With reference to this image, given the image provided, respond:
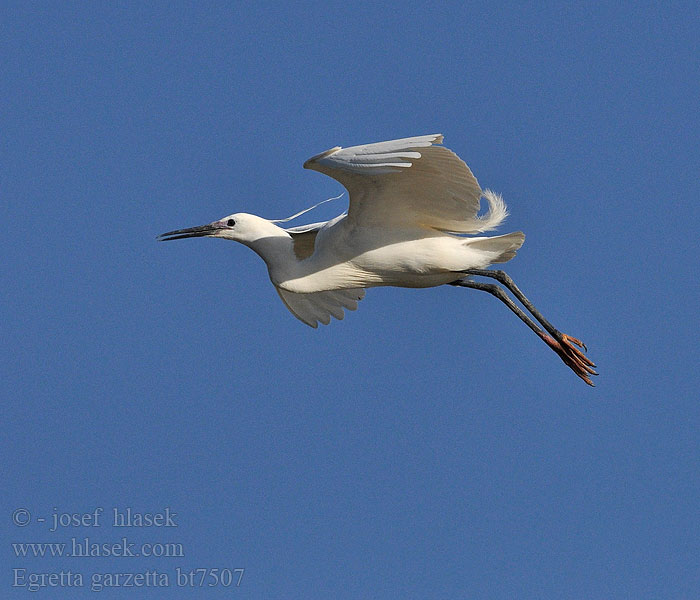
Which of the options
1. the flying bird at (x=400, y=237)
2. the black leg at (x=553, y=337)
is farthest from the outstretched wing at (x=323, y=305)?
the black leg at (x=553, y=337)

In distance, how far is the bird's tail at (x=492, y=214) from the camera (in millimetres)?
13398

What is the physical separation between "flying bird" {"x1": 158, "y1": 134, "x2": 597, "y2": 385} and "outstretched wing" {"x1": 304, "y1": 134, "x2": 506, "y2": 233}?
0.01m

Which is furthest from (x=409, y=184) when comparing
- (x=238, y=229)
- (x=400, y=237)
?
(x=238, y=229)

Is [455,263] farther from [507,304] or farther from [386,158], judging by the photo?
[386,158]

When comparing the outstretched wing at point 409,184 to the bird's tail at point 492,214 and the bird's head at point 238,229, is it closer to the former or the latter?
the bird's tail at point 492,214

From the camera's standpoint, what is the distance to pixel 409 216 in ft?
43.7

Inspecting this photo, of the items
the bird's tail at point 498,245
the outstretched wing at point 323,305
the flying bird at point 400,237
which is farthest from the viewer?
the outstretched wing at point 323,305

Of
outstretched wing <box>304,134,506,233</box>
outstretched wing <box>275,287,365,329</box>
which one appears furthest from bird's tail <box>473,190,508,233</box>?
outstretched wing <box>275,287,365,329</box>

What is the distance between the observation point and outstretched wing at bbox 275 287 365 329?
49.6 ft

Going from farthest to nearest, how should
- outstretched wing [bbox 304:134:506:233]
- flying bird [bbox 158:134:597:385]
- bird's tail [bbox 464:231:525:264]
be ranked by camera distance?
bird's tail [bbox 464:231:525:264] < flying bird [bbox 158:134:597:385] < outstretched wing [bbox 304:134:506:233]

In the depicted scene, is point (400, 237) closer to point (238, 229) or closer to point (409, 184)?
point (409, 184)

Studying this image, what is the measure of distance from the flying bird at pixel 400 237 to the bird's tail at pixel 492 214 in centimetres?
1

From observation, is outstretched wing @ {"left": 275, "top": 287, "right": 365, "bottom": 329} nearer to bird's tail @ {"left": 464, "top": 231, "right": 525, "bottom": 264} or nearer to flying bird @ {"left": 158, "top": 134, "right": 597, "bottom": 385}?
flying bird @ {"left": 158, "top": 134, "right": 597, "bottom": 385}

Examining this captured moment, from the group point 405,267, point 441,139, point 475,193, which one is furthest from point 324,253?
point 441,139
